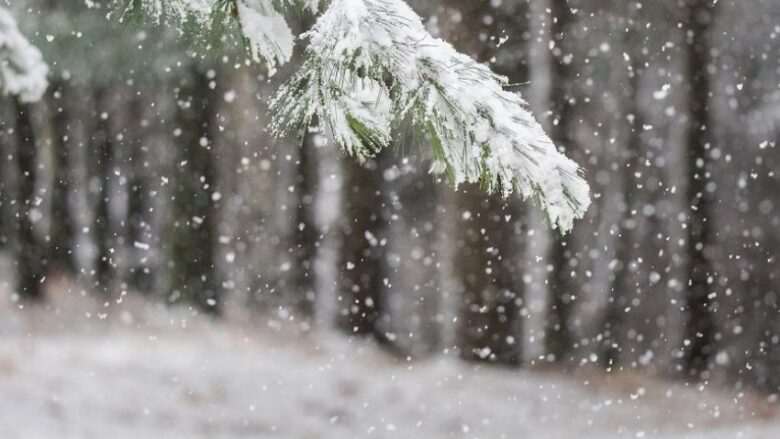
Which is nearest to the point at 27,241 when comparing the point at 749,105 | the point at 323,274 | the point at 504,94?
the point at 323,274

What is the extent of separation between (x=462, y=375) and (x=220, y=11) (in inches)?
314

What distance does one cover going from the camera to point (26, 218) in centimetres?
1215

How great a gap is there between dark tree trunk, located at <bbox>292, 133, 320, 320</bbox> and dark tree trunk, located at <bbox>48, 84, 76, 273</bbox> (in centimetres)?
376

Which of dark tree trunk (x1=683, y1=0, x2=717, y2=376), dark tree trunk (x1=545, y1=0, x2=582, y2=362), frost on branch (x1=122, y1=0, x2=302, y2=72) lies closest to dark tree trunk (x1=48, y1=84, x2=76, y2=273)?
dark tree trunk (x1=545, y1=0, x2=582, y2=362)

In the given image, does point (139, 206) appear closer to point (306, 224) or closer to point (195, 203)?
point (195, 203)

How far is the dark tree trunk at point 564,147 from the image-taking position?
10.3 meters

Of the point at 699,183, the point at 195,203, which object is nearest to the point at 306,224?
the point at 195,203

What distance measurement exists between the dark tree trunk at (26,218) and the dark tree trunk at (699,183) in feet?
32.2

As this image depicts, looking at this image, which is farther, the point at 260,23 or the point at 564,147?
the point at 564,147

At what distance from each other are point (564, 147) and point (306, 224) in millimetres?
4349

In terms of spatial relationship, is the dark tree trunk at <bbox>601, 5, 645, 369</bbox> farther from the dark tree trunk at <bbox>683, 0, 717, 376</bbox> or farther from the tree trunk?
the tree trunk

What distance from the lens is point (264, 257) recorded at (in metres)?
12.8

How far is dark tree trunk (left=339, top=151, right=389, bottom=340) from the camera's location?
1045 centimetres

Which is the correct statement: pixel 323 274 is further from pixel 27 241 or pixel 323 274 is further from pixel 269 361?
pixel 27 241
